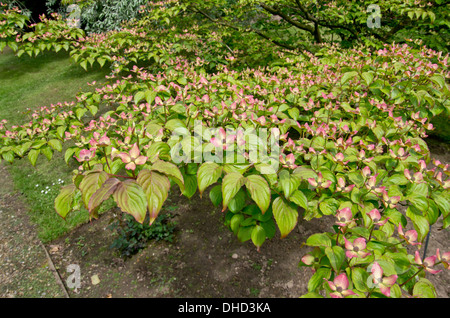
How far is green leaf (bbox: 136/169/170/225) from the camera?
1.03 m

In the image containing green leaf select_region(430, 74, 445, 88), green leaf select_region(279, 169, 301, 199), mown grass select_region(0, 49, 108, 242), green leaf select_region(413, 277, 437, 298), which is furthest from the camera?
mown grass select_region(0, 49, 108, 242)

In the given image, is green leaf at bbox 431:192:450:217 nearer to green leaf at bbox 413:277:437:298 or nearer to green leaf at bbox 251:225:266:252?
green leaf at bbox 413:277:437:298

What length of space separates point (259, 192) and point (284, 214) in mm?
231

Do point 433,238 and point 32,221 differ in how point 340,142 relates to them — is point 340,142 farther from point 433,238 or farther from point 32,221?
point 32,221

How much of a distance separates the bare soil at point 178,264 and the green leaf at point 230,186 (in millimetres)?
1585

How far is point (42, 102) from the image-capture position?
263 inches

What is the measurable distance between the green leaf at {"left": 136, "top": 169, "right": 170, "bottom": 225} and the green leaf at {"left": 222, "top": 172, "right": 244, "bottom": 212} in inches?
9.7

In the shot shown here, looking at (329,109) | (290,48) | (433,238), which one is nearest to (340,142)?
(329,109)

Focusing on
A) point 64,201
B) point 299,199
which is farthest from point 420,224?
point 64,201

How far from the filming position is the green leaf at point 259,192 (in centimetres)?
112

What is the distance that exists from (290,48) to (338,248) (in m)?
4.23

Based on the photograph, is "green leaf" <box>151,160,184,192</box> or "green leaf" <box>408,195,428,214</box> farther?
"green leaf" <box>408,195,428,214</box>

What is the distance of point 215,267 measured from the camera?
2.51 metres

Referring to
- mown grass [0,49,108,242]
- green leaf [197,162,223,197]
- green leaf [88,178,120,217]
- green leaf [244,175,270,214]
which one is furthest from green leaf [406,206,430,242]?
mown grass [0,49,108,242]
